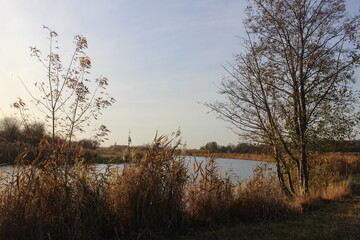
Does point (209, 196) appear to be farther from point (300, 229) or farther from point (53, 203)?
point (53, 203)

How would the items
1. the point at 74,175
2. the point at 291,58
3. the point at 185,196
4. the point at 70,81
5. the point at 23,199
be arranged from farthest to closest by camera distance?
1. the point at 291,58
2. the point at 70,81
3. the point at 185,196
4. the point at 74,175
5. the point at 23,199

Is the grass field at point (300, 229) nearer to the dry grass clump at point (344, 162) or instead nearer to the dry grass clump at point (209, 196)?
the dry grass clump at point (209, 196)

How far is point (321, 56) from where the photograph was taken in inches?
354

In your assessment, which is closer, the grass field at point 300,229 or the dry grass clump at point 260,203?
the grass field at point 300,229

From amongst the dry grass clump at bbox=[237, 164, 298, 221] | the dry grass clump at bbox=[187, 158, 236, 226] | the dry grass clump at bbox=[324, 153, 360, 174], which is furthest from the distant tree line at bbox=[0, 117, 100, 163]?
the dry grass clump at bbox=[324, 153, 360, 174]

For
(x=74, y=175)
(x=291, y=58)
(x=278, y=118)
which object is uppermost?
(x=291, y=58)

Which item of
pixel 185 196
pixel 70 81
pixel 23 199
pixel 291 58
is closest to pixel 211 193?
pixel 185 196

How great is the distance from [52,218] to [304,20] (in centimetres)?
810

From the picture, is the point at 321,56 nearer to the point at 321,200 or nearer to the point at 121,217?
the point at 321,200

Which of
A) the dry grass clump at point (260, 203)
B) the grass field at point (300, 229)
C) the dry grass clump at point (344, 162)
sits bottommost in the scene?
the grass field at point (300, 229)

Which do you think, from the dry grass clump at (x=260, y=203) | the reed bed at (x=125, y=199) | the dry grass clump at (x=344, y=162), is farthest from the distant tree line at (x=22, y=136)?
the dry grass clump at (x=344, y=162)

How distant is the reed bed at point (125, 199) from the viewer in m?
4.52

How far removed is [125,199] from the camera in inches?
207

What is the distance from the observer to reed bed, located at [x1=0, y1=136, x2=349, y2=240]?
178 inches
